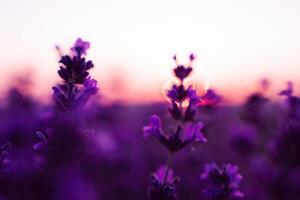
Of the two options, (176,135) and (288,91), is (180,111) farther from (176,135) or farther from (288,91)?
(288,91)

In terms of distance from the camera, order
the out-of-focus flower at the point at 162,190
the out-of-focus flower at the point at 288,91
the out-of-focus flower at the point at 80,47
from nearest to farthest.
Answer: the out-of-focus flower at the point at 162,190
the out-of-focus flower at the point at 80,47
the out-of-focus flower at the point at 288,91

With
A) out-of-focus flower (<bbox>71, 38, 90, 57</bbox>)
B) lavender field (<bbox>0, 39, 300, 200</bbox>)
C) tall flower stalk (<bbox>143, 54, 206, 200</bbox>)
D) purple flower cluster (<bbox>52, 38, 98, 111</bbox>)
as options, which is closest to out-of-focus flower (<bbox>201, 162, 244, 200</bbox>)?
lavender field (<bbox>0, 39, 300, 200</bbox>)

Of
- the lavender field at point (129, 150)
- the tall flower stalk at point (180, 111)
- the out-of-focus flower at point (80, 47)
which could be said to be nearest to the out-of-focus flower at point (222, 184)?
the lavender field at point (129, 150)

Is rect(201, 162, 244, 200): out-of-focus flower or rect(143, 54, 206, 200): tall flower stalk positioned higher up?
rect(143, 54, 206, 200): tall flower stalk

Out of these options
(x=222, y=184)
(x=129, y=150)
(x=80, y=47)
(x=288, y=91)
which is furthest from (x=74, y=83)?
(x=129, y=150)

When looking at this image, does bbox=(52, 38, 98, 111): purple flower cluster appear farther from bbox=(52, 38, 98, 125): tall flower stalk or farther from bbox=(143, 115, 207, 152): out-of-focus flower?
bbox=(143, 115, 207, 152): out-of-focus flower

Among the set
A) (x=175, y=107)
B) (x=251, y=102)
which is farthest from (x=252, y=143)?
(x=175, y=107)

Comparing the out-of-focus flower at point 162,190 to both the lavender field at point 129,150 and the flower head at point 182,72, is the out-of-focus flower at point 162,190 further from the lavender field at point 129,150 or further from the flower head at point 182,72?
the flower head at point 182,72

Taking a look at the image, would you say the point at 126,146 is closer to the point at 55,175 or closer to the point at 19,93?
the point at 19,93
